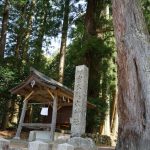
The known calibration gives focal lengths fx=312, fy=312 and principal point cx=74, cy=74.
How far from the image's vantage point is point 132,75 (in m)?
8.07

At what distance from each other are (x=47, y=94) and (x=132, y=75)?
22.6 feet

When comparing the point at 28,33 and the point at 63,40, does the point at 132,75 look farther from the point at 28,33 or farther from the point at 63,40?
the point at 28,33

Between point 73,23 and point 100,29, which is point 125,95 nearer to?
point 100,29

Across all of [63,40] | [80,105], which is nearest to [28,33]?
[63,40]

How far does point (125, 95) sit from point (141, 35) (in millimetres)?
1676

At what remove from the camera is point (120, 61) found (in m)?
8.38

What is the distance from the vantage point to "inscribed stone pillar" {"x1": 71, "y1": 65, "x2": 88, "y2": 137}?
1125 centimetres

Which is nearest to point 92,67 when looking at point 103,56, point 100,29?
point 103,56

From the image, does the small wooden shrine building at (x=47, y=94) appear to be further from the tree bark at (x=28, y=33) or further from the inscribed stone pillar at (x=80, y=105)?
the tree bark at (x=28, y=33)

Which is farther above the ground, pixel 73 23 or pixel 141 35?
pixel 73 23

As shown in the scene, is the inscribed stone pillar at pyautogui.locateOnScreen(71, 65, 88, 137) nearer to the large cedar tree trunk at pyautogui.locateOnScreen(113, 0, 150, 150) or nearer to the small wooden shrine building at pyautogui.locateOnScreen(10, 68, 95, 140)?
the small wooden shrine building at pyautogui.locateOnScreen(10, 68, 95, 140)

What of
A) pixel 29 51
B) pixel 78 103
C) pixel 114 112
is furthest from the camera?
pixel 29 51

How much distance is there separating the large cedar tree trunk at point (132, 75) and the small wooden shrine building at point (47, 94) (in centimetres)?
506

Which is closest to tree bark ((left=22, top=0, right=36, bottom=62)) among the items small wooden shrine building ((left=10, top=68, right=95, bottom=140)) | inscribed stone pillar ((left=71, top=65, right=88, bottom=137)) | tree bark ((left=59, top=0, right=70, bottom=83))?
tree bark ((left=59, top=0, right=70, bottom=83))
